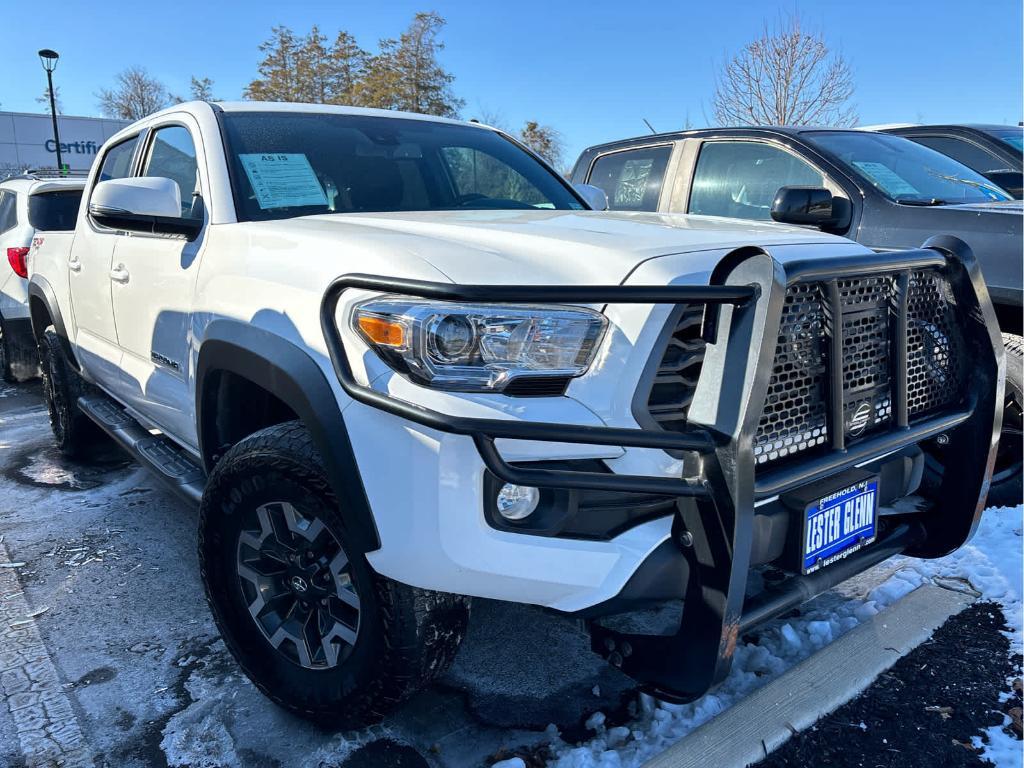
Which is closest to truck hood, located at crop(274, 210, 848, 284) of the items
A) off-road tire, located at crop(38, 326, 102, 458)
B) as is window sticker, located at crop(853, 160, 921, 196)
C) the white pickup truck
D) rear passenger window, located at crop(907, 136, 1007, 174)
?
the white pickup truck

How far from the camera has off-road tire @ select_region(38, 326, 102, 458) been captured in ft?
15.8

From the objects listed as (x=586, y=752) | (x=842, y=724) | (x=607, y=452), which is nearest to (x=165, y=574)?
(x=586, y=752)

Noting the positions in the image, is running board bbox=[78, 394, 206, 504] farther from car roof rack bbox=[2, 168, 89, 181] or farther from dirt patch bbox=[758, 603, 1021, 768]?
car roof rack bbox=[2, 168, 89, 181]

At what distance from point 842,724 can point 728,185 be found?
3437 millimetres

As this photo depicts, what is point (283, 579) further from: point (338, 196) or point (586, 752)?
point (338, 196)

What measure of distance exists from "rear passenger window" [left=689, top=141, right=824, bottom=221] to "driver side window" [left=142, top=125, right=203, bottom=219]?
308 centimetres

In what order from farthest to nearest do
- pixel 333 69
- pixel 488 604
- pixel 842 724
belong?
pixel 333 69, pixel 488 604, pixel 842 724

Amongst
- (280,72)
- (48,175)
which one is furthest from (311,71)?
(48,175)

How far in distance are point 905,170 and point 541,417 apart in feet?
12.6

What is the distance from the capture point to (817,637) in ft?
9.29

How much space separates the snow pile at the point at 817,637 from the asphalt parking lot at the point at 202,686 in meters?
0.01

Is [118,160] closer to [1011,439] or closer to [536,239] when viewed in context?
[536,239]

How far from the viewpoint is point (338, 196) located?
2.99 metres

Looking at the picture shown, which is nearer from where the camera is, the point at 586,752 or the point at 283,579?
the point at 586,752
